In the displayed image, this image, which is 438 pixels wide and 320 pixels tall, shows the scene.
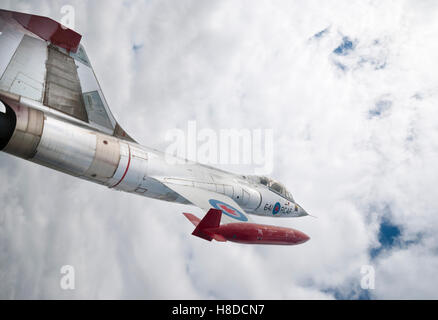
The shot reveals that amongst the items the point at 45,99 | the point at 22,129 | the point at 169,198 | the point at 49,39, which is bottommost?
the point at 169,198

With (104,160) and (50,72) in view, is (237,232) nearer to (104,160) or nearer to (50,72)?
(104,160)

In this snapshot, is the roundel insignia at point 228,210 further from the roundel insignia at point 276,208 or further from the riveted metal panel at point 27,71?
the riveted metal panel at point 27,71

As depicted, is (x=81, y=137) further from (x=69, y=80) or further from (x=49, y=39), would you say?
(x=49, y=39)

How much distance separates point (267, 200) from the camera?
13312 millimetres

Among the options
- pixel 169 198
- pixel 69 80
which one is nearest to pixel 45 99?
pixel 69 80

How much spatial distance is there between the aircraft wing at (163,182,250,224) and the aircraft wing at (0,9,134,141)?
265 cm

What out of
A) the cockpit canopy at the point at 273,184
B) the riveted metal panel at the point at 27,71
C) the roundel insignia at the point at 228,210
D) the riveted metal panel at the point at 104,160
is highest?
the riveted metal panel at the point at 27,71

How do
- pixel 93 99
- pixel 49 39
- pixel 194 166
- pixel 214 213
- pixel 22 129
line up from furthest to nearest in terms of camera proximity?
pixel 194 166, pixel 93 99, pixel 49 39, pixel 214 213, pixel 22 129

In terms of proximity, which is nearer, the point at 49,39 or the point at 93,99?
the point at 49,39

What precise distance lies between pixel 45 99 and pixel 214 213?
6.00 m

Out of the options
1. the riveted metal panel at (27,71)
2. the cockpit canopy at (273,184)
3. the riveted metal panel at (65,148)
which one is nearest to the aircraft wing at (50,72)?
the riveted metal panel at (27,71)

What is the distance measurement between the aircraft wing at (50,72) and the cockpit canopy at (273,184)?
6677 mm

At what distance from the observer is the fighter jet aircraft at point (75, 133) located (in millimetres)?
7609

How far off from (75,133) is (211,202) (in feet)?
14.9
